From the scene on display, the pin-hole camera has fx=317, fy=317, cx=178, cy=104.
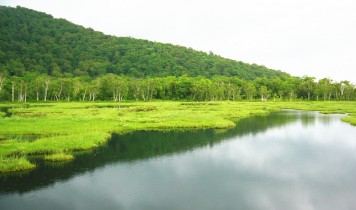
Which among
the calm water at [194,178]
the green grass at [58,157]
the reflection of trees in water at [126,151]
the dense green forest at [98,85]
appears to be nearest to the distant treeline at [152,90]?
the dense green forest at [98,85]

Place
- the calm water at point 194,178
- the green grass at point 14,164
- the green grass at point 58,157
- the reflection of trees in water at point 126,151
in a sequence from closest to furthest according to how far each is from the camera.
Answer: the calm water at point 194,178 < the reflection of trees in water at point 126,151 < the green grass at point 14,164 < the green grass at point 58,157

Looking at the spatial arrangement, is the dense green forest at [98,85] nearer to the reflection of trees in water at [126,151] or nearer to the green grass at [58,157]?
the reflection of trees in water at [126,151]

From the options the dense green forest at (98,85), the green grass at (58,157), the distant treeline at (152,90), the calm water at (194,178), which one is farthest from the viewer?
the dense green forest at (98,85)

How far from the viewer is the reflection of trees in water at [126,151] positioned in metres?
22.6

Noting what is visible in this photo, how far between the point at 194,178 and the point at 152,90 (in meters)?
112

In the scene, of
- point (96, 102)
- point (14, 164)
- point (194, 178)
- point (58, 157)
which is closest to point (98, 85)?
point (96, 102)

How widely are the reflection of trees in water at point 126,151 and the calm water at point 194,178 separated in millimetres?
70

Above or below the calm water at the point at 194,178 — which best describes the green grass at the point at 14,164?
above

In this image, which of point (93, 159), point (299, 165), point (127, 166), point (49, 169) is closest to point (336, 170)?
point (299, 165)

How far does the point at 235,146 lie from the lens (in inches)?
1407

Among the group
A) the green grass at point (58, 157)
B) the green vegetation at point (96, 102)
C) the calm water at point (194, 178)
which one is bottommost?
the calm water at point (194, 178)

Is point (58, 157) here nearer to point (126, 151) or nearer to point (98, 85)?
point (126, 151)

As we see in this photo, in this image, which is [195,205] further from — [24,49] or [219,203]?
[24,49]

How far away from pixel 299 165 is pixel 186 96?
396 ft
